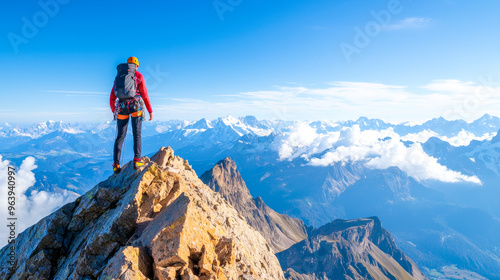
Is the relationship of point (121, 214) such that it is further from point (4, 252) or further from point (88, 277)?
point (4, 252)

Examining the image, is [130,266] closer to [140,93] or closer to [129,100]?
[129,100]

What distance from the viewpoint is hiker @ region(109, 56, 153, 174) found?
16.8m

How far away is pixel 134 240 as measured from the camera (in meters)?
13.3

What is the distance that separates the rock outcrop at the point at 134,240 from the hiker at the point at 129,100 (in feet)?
8.48

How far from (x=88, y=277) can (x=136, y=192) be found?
458cm

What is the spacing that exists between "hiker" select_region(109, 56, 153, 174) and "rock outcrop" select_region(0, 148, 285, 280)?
2586 mm

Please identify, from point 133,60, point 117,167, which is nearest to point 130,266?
point 117,167

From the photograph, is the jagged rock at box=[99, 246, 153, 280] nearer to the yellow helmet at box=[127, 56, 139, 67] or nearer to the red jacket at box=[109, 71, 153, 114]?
the red jacket at box=[109, 71, 153, 114]

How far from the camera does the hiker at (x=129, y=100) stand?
1678 centimetres

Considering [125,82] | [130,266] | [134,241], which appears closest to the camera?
[130,266]

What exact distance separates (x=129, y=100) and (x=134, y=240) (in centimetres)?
939

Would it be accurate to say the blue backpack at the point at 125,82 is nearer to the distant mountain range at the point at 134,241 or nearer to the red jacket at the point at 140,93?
the red jacket at the point at 140,93

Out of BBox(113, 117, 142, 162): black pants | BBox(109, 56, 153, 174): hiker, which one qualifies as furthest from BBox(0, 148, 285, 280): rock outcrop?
BBox(109, 56, 153, 174): hiker

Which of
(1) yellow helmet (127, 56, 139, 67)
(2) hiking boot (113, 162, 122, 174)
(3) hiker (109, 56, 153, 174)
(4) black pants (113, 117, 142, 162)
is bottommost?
(2) hiking boot (113, 162, 122, 174)
